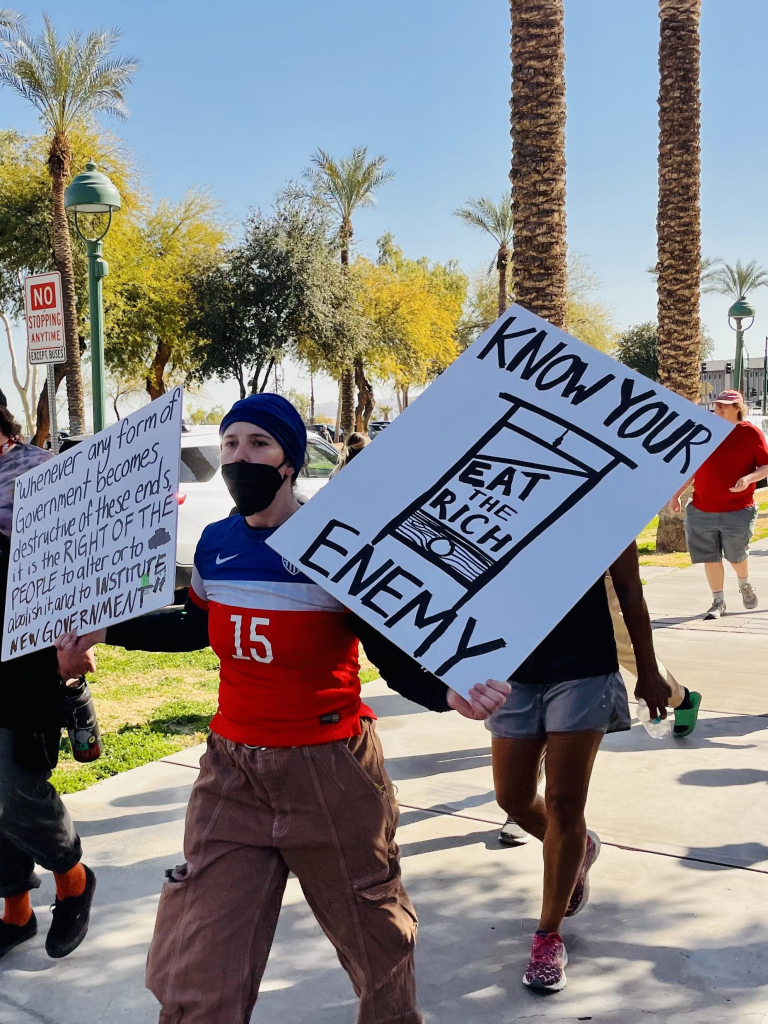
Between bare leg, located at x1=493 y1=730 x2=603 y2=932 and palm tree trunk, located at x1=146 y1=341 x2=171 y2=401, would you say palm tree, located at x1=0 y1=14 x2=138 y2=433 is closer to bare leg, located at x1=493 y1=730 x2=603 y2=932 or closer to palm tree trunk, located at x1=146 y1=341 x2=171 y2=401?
palm tree trunk, located at x1=146 y1=341 x2=171 y2=401

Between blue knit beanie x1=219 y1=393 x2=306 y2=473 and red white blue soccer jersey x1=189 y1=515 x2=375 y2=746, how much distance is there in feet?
0.77

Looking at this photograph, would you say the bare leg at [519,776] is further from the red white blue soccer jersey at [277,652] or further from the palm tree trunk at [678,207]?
the palm tree trunk at [678,207]

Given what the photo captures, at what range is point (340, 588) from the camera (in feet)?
7.01

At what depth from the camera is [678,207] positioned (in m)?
12.7

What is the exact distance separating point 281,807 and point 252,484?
0.74 m

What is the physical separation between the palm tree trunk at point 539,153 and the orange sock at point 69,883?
7547 mm

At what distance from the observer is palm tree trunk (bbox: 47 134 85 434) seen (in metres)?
25.1

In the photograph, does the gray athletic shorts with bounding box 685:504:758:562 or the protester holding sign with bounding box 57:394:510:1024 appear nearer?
the protester holding sign with bounding box 57:394:510:1024

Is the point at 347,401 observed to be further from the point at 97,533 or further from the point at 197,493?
the point at 97,533

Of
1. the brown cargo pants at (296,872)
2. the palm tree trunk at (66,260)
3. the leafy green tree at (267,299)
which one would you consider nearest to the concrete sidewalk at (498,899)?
the brown cargo pants at (296,872)

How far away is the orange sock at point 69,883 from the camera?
3.25 m

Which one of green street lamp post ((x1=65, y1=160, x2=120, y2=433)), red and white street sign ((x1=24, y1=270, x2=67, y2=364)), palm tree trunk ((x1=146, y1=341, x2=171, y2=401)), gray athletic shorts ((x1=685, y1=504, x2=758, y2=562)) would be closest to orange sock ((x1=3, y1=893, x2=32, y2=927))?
red and white street sign ((x1=24, y1=270, x2=67, y2=364))

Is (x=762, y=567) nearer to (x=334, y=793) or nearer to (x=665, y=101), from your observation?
(x=665, y=101)

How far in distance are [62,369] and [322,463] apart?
1433 centimetres
